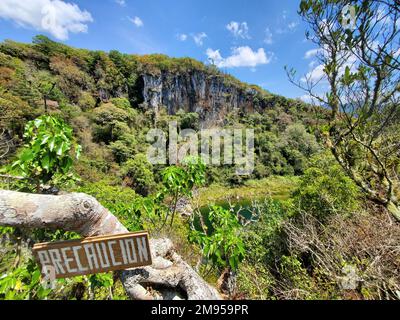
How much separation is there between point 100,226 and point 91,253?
159 millimetres

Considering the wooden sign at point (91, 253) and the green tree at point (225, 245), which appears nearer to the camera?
the wooden sign at point (91, 253)

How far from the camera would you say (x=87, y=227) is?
122 cm

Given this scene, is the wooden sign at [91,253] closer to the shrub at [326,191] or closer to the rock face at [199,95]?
the shrub at [326,191]

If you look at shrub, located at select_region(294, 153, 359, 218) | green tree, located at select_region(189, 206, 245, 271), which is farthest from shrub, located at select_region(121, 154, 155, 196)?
green tree, located at select_region(189, 206, 245, 271)

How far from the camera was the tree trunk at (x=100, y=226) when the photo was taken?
105cm

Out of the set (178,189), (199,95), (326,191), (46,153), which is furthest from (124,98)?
(46,153)

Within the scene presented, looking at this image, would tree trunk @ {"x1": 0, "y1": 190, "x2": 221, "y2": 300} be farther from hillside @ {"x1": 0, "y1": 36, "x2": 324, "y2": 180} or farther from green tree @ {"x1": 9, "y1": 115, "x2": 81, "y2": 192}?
hillside @ {"x1": 0, "y1": 36, "x2": 324, "y2": 180}

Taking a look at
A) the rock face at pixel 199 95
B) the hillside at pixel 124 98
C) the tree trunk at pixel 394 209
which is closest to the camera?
the tree trunk at pixel 394 209

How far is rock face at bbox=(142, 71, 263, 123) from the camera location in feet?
139

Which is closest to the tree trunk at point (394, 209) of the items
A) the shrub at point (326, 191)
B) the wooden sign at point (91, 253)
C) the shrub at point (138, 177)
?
the wooden sign at point (91, 253)

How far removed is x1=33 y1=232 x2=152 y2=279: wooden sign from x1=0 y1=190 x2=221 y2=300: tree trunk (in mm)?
114

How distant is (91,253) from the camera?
1123 mm

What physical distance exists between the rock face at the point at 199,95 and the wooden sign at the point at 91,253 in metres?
41.6
